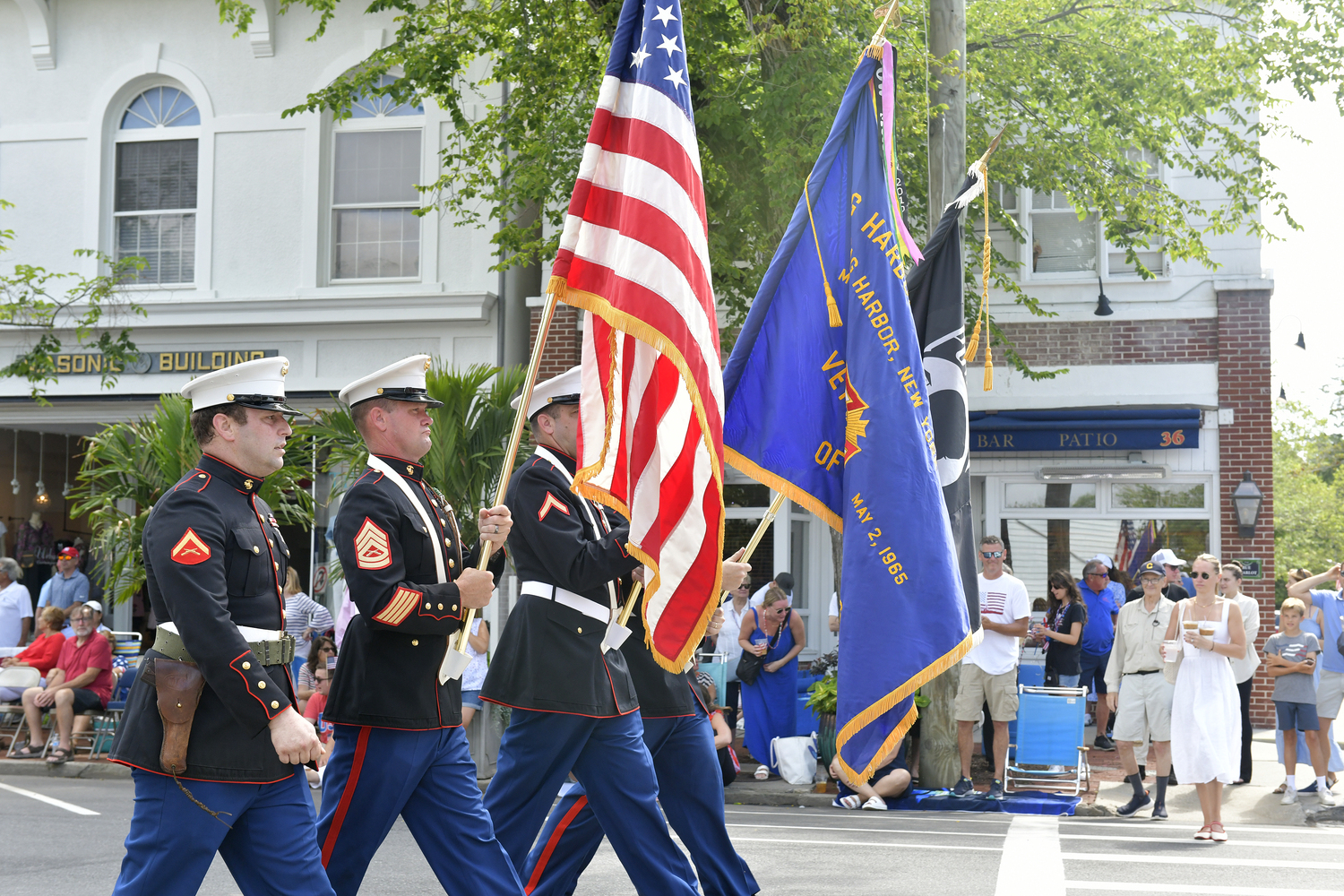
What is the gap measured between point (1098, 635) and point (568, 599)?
10.6 m

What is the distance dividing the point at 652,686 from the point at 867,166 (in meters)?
2.36

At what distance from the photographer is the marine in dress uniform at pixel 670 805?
5582 mm

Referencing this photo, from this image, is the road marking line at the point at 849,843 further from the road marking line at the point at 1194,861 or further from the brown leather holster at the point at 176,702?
the brown leather holster at the point at 176,702

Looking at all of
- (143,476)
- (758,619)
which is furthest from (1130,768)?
(143,476)

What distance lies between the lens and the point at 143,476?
14.1 meters

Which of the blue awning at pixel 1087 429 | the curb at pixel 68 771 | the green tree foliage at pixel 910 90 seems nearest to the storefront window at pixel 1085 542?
the blue awning at pixel 1087 429

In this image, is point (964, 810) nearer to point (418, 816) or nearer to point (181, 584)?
point (418, 816)

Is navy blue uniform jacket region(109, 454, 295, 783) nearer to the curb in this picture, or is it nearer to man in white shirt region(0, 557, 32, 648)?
the curb

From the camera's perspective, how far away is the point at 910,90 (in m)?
13.4

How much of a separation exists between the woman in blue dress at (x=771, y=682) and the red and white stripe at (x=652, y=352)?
7757mm

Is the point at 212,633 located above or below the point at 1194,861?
above

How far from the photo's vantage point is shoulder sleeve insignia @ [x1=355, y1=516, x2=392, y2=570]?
465 cm

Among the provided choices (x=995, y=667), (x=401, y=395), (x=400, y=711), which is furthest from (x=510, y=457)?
(x=995, y=667)

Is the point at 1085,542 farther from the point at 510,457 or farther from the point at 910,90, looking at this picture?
the point at 510,457
